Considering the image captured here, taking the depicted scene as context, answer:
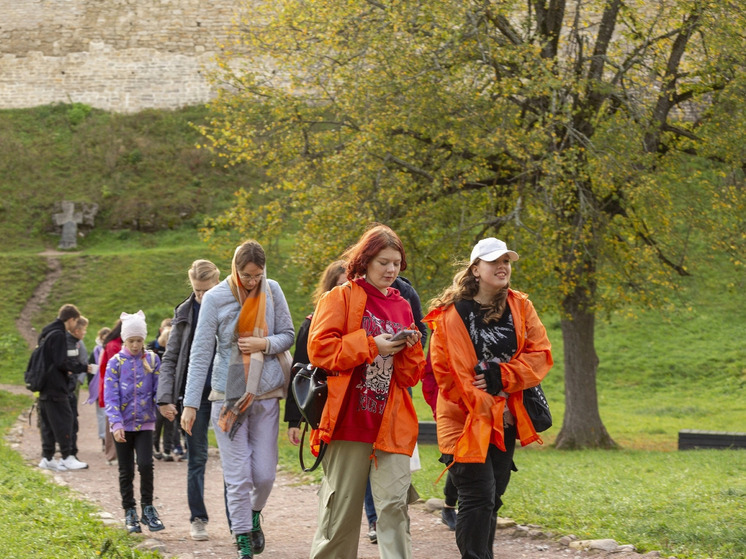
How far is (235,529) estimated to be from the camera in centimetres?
551

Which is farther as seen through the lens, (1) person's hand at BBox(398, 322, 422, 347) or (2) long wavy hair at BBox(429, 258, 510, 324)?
(2) long wavy hair at BBox(429, 258, 510, 324)

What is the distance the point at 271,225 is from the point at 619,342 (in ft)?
37.4

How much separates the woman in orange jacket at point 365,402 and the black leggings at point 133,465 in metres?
2.39

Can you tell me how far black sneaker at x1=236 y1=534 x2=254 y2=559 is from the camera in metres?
5.48

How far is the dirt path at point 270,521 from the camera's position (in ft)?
19.5

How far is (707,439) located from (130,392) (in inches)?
353

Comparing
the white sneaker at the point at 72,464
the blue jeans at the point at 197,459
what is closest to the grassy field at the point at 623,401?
the white sneaker at the point at 72,464

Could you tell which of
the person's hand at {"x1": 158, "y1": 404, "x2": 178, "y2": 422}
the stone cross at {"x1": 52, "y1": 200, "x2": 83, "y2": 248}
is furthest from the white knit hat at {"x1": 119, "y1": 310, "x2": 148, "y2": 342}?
the stone cross at {"x1": 52, "y1": 200, "x2": 83, "y2": 248}

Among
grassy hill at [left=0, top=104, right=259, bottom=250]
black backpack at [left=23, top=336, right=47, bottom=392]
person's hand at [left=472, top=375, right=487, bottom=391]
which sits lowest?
black backpack at [left=23, top=336, right=47, bottom=392]

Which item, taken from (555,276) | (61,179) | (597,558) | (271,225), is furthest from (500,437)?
(61,179)

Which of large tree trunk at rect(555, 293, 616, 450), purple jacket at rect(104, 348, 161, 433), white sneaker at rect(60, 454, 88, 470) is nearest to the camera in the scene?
purple jacket at rect(104, 348, 161, 433)

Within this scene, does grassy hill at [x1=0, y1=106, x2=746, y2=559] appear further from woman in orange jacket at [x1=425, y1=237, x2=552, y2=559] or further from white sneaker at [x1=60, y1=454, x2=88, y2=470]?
white sneaker at [x1=60, y1=454, x2=88, y2=470]

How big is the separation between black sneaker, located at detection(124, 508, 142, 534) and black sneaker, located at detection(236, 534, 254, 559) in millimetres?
1245

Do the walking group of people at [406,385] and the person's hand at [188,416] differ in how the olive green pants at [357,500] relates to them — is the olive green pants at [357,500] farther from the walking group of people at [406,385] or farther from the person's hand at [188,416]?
the person's hand at [188,416]
